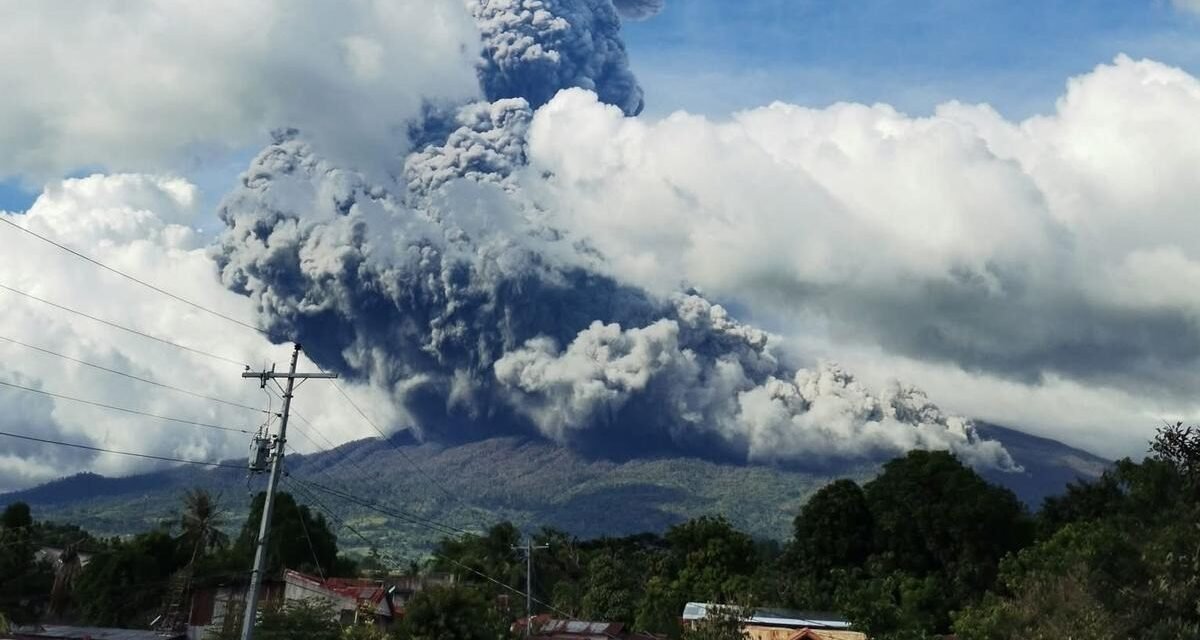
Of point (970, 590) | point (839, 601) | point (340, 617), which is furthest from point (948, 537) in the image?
point (340, 617)

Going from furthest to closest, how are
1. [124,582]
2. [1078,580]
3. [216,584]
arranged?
1. [124,582]
2. [216,584]
3. [1078,580]

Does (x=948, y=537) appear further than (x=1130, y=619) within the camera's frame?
Yes

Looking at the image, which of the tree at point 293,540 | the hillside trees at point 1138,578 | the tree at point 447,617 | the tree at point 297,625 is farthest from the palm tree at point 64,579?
the hillside trees at point 1138,578

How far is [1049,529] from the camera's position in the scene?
10444 cm

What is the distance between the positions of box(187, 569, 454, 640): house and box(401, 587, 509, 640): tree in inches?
595

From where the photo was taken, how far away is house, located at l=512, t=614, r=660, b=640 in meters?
68.9

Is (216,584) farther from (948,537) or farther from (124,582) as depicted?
(948,537)

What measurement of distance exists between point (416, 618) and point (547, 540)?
92.7 meters

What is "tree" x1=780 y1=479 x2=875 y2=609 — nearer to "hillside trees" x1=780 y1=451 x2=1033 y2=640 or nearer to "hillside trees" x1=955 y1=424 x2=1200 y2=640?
"hillside trees" x1=780 y1=451 x2=1033 y2=640

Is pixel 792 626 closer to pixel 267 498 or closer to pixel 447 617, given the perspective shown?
pixel 447 617

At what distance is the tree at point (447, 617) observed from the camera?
46.5m

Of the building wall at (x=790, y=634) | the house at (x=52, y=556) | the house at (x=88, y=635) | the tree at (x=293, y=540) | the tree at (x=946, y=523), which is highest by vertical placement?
the tree at (x=946, y=523)

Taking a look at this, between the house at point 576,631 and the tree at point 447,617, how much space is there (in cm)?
2034

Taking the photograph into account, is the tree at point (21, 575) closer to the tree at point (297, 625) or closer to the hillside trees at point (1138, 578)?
the tree at point (297, 625)
